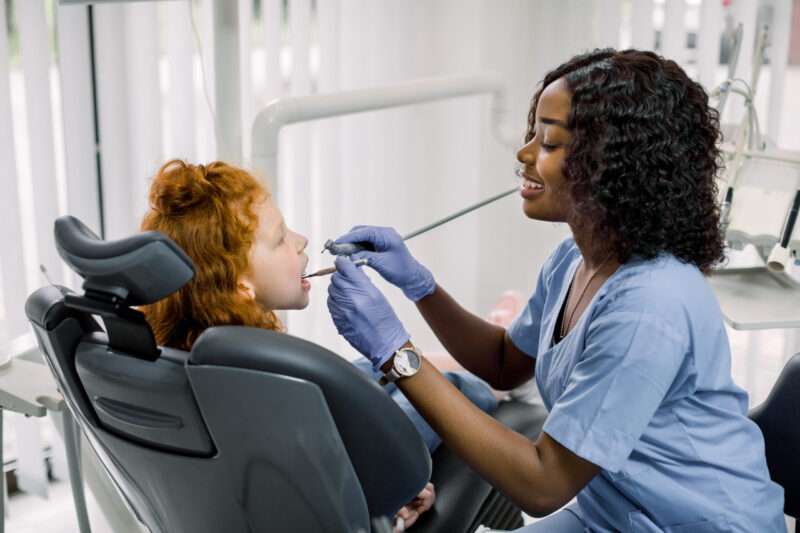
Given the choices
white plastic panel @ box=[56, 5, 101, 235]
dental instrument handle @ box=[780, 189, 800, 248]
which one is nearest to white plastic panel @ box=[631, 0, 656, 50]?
dental instrument handle @ box=[780, 189, 800, 248]

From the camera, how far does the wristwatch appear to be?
1.12 meters

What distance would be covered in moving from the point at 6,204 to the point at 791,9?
2117mm

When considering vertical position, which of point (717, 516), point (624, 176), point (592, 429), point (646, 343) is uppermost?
point (624, 176)

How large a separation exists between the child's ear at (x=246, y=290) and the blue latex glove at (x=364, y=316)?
0.11 m

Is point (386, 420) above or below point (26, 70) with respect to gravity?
below

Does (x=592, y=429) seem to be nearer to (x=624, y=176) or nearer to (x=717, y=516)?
(x=717, y=516)

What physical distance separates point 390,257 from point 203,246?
371 millimetres

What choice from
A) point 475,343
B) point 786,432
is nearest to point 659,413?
point 786,432

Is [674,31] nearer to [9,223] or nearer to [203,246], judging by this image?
[203,246]

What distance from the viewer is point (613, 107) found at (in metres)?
1.12

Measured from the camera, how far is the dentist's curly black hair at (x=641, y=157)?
1.12m

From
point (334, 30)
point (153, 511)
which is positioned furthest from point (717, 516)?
point (334, 30)

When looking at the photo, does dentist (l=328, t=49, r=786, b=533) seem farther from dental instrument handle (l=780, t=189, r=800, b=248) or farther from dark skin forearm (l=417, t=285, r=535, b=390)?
dental instrument handle (l=780, t=189, r=800, b=248)

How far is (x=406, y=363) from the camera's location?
1126mm
